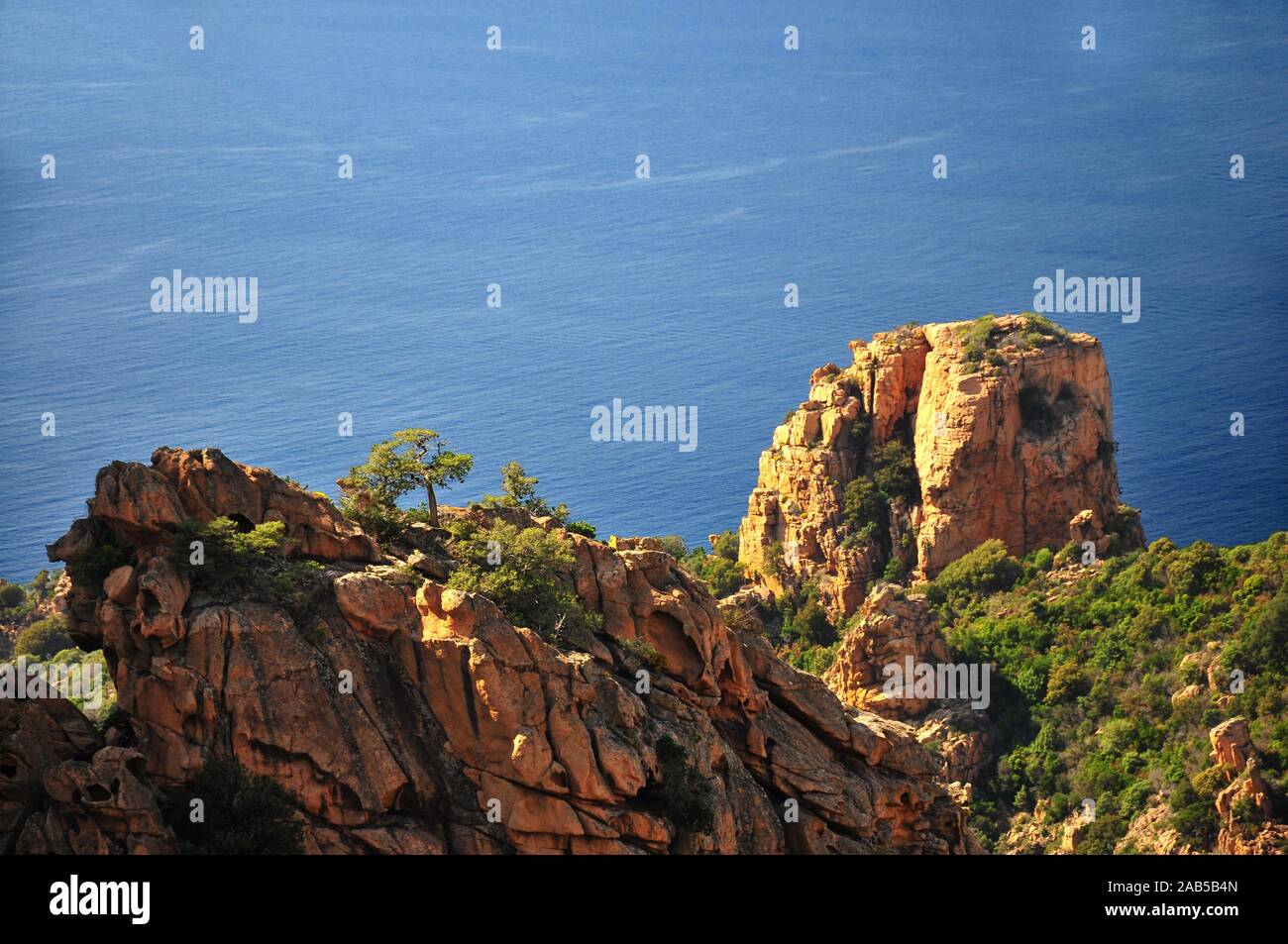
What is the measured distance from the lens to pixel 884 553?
134 metres

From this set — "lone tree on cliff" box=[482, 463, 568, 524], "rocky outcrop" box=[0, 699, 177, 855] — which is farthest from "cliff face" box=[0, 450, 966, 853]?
"lone tree on cliff" box=[482, 463, 568, 524]

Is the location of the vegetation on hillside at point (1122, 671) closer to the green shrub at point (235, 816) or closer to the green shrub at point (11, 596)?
the green shrub at point (235, 816)

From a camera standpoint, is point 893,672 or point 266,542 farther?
point 893,672

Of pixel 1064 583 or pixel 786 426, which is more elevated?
pixel 786 426

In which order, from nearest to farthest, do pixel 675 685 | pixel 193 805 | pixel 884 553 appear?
pixel 193 805 → pixel 675 685 → pixel 884 553

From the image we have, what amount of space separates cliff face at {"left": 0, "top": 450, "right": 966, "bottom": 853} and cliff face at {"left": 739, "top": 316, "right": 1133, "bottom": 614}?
59.2m

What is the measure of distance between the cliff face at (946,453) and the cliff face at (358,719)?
59197mm

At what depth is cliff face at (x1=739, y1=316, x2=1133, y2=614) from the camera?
130m

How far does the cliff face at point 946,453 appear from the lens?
129500mm

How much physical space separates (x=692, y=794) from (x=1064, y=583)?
6182 centimetres

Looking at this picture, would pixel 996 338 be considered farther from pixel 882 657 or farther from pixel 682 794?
pixel 682 794
